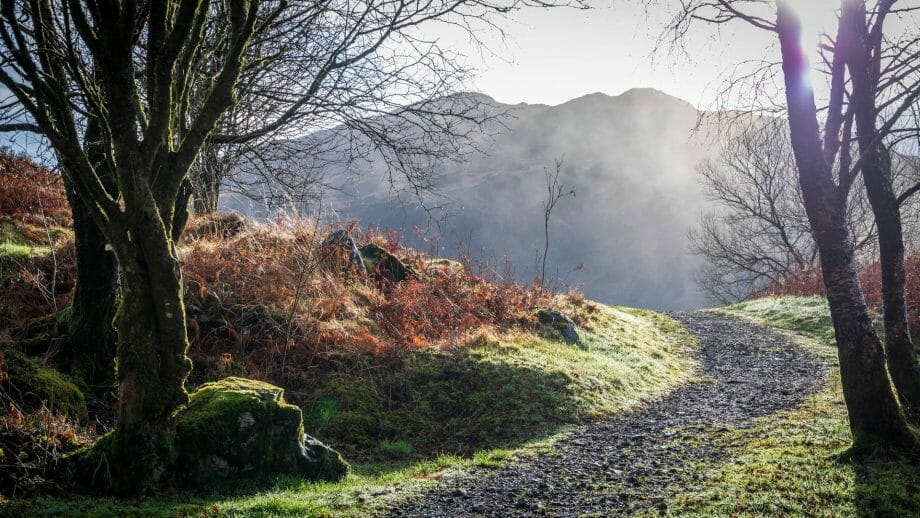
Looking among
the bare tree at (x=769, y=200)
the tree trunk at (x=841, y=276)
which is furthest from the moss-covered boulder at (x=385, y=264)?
the bare tree at (x=769, y=200)

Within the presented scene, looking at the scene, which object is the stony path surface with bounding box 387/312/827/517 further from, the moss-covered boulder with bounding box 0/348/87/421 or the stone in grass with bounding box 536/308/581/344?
the moss-covered boulder with bounding box 0/348/87/421

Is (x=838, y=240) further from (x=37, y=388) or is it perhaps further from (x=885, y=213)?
(x=37, y=388)

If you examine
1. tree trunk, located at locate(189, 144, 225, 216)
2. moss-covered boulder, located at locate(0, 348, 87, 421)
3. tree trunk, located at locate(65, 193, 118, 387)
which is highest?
tree trunk, located at locate(189, 144, 225, 216)

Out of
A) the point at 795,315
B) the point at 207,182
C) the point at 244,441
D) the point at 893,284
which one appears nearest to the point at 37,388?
the point at 244,441

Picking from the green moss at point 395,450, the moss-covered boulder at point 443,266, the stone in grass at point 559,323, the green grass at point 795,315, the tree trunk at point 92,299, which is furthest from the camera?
the green grass at point 795,315

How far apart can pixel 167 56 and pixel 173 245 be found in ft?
5.58

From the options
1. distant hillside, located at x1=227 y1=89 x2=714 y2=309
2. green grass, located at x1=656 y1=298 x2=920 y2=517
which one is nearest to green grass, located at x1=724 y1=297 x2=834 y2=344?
green grass, located at x1=656 y1=298 x2=920 y2=517

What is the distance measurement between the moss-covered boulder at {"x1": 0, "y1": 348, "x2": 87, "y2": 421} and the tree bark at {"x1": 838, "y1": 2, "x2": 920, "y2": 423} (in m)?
9.82

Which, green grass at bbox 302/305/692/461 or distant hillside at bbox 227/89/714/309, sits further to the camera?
distant hillside at bbox 227/89/714/309

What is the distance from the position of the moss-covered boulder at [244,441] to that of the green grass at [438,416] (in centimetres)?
24

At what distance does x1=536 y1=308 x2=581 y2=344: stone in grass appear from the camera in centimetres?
1287

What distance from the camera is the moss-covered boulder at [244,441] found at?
5133 millimetres

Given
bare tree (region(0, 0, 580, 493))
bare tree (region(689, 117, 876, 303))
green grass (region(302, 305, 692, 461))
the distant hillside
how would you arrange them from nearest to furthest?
bare tree (region(0, 0, 580, 493)), green grass (region(302, 305, 692, 461)), bare tree (region(689, 117, 876, 303)), the distant hillside

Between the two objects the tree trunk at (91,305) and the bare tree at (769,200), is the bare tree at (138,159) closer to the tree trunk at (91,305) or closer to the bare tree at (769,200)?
the tree trunk at (91,305)
